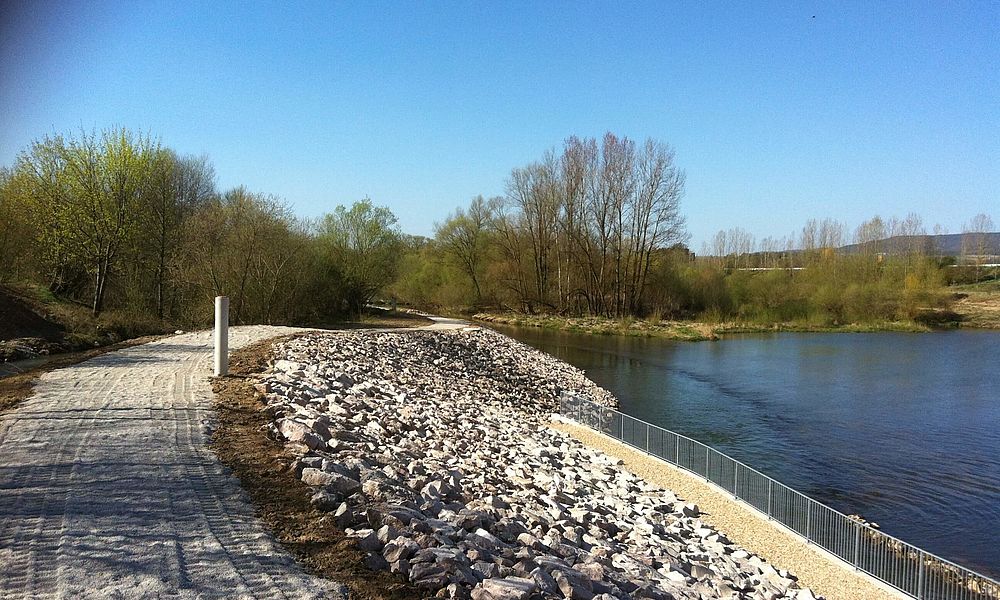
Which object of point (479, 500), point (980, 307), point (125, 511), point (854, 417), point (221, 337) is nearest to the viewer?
point (125, 511)

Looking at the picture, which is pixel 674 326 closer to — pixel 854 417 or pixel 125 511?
pixel 854 417

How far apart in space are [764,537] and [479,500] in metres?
4.78

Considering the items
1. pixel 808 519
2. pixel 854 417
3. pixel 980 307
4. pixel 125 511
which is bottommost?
pixel 854 417

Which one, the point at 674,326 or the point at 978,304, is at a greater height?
the point at 978,304

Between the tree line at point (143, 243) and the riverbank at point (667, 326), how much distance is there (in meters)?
19.7

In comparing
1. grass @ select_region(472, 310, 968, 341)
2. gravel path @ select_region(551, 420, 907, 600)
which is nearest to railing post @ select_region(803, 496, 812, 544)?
gravel path @ select_region(551, 420, 907, 600)

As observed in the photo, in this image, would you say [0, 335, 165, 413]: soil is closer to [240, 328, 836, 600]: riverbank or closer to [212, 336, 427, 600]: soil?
[212, 336, 427, 600]: soil

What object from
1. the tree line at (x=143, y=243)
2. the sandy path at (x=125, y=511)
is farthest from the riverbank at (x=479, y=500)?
the tree line at (x=143, y=243)

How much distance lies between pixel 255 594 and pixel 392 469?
12.2ft

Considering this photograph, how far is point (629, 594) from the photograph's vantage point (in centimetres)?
577

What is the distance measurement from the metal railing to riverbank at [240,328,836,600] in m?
1.32

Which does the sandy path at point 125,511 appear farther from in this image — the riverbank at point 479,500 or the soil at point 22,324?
the soil at point 22,324

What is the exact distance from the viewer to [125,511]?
543 cm

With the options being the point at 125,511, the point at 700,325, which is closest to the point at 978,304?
the point at 700,325
